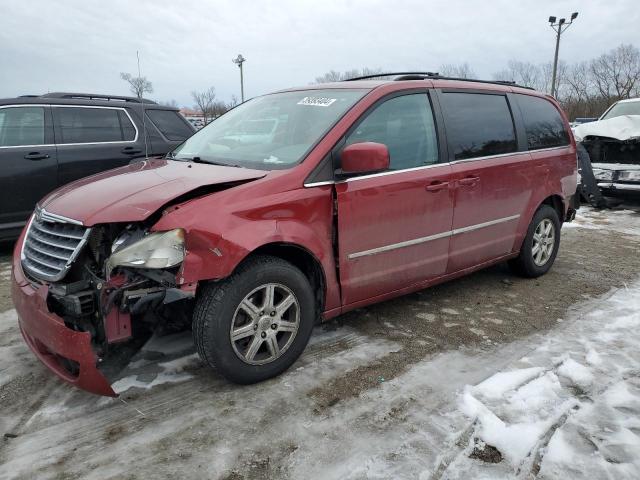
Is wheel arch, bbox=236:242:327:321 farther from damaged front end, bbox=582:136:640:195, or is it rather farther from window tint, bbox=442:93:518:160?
damaged front end, bbox=582:136:640:195

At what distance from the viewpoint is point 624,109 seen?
10102mm

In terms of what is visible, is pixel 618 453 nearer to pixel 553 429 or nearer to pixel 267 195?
pixel 553 429

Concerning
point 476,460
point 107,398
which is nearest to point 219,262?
point 107,398

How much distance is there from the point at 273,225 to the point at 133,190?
0.81 meters

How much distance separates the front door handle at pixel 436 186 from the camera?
12.1ft

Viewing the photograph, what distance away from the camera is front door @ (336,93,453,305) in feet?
10.8

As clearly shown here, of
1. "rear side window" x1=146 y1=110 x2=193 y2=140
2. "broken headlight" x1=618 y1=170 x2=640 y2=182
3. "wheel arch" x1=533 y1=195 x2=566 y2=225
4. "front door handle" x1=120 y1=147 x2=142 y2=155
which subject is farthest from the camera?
"broken headlight" x1=618 y1=170 x2=640 y2=182

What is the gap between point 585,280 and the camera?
5.06 meters

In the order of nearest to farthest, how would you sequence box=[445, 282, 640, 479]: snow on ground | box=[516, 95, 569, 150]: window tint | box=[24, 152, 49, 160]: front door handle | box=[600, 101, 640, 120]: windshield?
box=[445, 282, 640, 479]: snow on ground
box=[516, 95, 569, 150]: window tint
box=[24, 152, 49, 160]: front door handle
box=[600, 101, 640, 120]: windshield

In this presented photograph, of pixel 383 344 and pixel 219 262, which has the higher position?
pixel 219 262

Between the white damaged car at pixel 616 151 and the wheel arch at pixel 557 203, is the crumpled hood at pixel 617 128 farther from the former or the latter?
the wheel arch at pixel 557 203

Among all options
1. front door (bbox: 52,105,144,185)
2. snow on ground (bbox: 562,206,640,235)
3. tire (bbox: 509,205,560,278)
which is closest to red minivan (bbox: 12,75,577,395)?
tire (bbox: 509,205,560,278)

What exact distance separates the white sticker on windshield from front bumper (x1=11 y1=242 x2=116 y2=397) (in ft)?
6.90

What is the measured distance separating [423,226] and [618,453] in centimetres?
183
